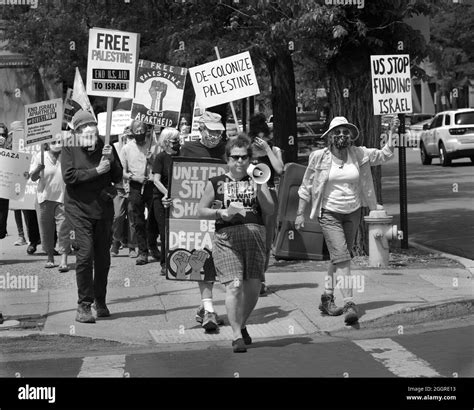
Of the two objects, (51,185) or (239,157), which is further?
(51,185)

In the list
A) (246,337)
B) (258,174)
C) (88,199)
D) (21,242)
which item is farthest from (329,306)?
(21,242)

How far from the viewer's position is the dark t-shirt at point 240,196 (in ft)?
27.3

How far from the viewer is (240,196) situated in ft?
27.4

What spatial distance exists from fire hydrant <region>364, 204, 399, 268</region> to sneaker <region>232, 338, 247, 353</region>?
428 cm

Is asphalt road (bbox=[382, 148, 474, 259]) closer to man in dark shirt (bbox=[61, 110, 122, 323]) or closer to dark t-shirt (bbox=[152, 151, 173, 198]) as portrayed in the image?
dark t-shirt (bbox=[152, 151, 173, 198])

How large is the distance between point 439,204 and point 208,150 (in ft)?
38.0

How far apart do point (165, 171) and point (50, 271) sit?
76.2 inches

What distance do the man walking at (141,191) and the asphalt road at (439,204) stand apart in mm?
4142

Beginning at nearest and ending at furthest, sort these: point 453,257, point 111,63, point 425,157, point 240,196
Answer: point 240,196 < point 111,63 < point 453,257 < point 425,157

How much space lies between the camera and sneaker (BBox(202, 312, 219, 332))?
361 inches

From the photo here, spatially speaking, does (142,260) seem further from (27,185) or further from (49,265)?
(27,185)

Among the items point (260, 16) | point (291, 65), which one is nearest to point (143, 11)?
point (260, 16)

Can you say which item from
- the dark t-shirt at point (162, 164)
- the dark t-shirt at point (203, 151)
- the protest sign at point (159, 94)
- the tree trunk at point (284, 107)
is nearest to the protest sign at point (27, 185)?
the protest sign at point (159, 94)
